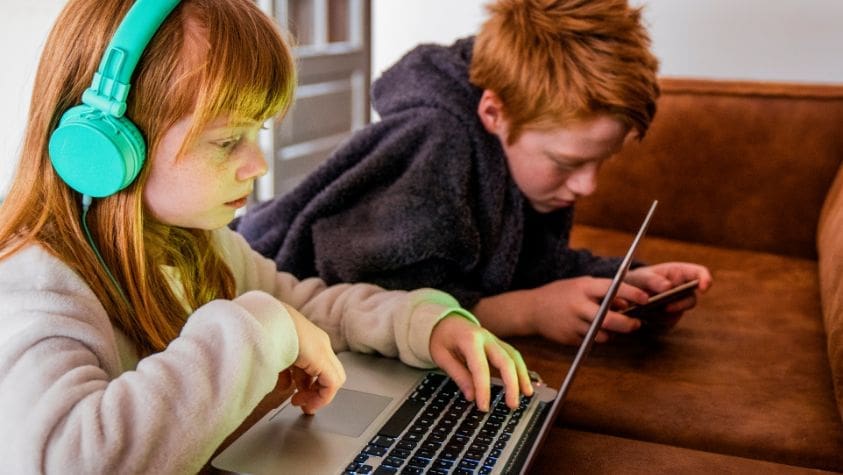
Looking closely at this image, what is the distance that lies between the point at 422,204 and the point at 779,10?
1.21 meters

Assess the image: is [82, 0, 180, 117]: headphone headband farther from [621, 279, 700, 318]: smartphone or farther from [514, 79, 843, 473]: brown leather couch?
[621, 279, 700, 318]: smartphone

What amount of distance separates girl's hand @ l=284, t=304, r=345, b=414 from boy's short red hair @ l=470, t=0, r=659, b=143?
1.84 ft

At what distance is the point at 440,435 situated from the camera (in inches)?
30.2

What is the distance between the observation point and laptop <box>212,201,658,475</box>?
0.71 m

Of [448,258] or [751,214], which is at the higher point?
[448,258]

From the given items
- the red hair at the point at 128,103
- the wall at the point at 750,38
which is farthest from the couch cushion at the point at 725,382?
the wall at the point at 750,38

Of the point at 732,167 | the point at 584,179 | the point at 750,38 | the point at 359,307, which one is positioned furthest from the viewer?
the point at 750,38

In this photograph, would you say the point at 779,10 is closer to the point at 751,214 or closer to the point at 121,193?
the point at 751,214

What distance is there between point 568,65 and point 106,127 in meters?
0.69

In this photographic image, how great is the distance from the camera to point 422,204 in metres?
1.15

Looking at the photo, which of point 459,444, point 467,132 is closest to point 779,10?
point 467,132

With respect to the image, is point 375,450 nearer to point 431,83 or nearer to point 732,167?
point 431,83

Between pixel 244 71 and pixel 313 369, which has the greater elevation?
pixel 244 71

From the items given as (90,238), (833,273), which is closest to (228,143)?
(90,238)
